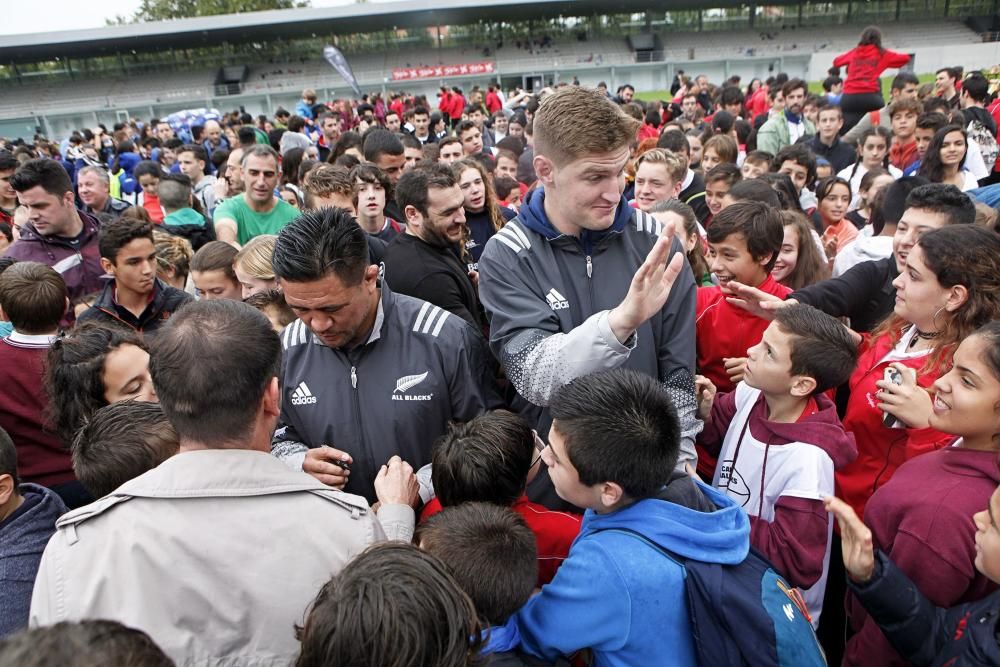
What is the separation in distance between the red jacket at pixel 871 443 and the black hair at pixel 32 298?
370 centimetres

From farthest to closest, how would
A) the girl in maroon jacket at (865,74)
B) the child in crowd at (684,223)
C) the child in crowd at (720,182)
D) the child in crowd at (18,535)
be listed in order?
the girl in maroon jacket at (865,74)
the child in crowd at (720,182)
the child in crowd at (684,223)
the child in crowd at (18,535)

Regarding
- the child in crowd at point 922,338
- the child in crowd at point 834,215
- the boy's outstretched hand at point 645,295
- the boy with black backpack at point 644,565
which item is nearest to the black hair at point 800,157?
the child in crowd at point 834,215

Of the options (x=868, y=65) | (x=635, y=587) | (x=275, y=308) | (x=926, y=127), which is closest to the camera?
(x=635, y=587)

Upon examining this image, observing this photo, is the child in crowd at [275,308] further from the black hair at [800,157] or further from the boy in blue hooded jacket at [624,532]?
the black hair at [800,157]

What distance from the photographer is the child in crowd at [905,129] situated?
269 inches

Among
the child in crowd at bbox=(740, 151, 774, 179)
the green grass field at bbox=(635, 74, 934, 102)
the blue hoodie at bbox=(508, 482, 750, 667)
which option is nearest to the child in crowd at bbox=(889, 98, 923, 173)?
the child in crowd at bbox=(740, 151, 774, 179)

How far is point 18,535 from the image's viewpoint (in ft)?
6.05

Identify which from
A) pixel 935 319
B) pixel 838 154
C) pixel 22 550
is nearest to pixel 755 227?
pixel 935 319

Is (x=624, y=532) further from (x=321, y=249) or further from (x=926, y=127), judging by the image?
(x=926, y=127)

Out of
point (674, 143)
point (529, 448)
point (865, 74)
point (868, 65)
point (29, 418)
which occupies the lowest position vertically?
point (29, 418)

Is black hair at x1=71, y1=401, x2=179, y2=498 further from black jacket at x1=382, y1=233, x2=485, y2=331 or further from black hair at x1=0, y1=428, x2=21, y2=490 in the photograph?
black jacket at x1=382, y1=233, x2=485, y2=331

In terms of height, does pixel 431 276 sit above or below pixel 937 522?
above

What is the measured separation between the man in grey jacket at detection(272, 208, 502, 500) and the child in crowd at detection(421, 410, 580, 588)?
21cm

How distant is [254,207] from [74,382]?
3122 mm
